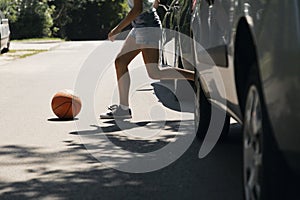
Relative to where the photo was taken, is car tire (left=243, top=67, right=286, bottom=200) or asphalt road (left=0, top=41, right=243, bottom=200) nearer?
car tire (left=243, top=67, right=286, bottom=200)

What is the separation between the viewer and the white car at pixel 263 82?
3.60 metres

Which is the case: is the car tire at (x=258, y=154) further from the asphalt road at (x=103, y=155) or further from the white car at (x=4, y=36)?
the white car at (x=4, y=36)

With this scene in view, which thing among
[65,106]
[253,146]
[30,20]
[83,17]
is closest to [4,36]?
[65,106]

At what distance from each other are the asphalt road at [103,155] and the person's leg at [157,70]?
52 centimetres

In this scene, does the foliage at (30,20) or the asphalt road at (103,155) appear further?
the foliage at (30,20)

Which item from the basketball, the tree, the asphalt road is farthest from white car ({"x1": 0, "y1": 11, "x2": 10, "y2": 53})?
the tree

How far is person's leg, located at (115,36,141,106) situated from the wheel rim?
476cm

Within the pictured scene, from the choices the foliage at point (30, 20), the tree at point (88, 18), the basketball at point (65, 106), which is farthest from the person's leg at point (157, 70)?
the tree at point (88, 18)

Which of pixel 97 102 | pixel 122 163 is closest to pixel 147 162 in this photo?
pixel 122 163

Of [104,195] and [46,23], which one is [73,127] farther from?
[46,23]

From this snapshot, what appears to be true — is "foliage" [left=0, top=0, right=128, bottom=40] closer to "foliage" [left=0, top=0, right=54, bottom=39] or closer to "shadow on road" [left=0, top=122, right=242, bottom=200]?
"foliage" [left=0, top=0, right=54, bottom=39]

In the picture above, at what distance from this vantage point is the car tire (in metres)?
3.92

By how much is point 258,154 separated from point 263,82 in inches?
18.6

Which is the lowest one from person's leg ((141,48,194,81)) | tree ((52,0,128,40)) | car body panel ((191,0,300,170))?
tree ((52,0,128,40))
